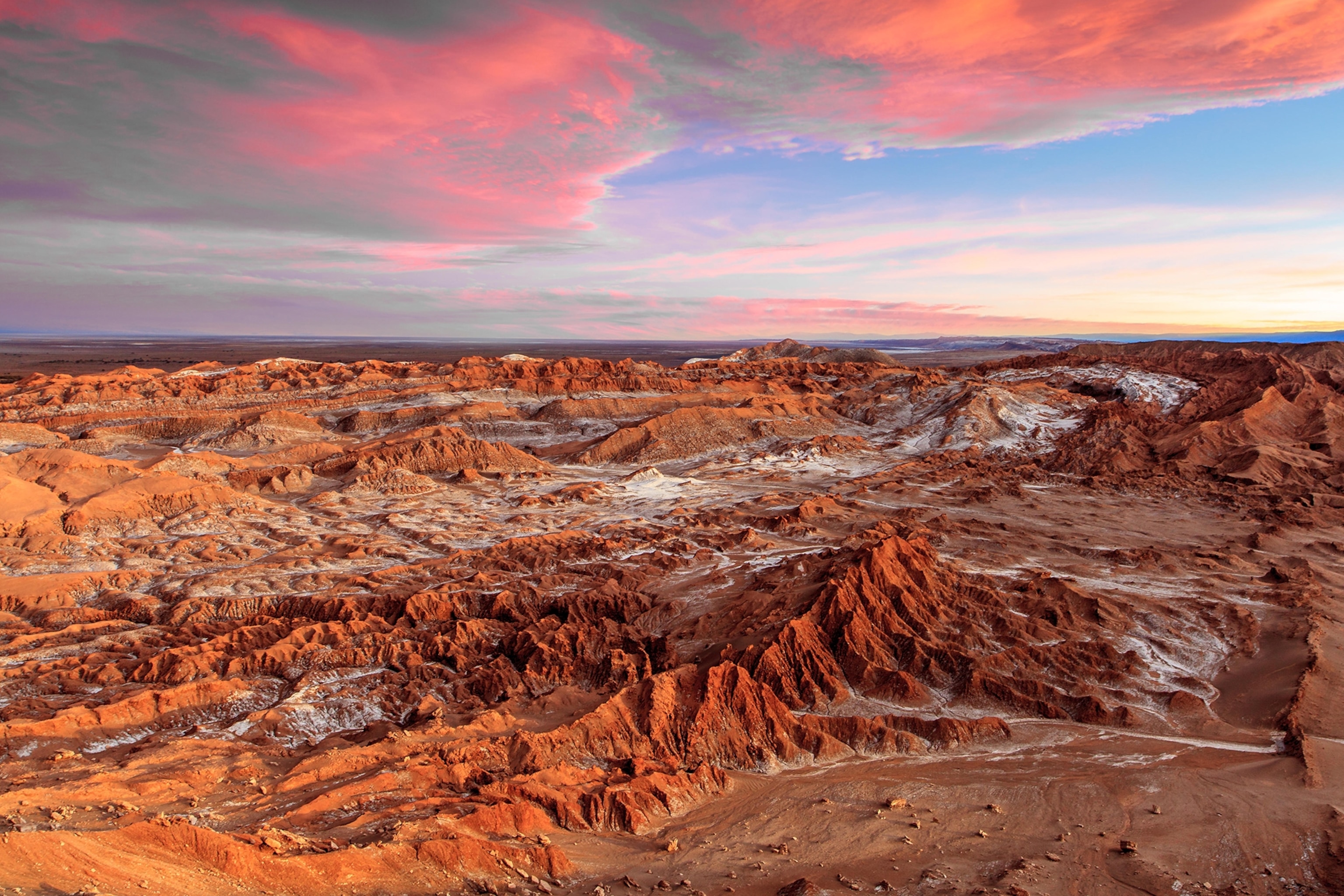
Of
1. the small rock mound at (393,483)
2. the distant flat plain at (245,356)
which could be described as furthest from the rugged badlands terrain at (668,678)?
the distant flat plain at (245,356)

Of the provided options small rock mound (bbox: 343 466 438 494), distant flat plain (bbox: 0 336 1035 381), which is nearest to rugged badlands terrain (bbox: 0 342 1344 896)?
small rock mound (bbox: 343 466 438 494)

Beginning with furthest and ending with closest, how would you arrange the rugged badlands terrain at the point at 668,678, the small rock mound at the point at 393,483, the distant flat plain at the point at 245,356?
the distant flat plain at the point at 245,356 < the small rock mound at the point at 393,483 < the rugged badlands terrain at the point at 668,678

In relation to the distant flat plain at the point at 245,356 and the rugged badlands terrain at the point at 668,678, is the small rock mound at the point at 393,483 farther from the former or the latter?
the distant flat plain at the point at 245,356

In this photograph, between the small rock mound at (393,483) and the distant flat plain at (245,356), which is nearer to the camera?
the small rock mound at (393,483)

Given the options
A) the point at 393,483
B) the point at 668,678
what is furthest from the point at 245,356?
the point at 668,678

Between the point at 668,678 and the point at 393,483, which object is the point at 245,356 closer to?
the point at 393,483

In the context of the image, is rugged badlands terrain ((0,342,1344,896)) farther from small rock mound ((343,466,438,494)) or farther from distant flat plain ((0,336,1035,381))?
distant flat plain ((0,336,1035,381))

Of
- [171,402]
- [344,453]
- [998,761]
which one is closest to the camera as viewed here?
[998,761]

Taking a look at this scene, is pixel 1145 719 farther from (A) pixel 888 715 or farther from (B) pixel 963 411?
(B) pixel 963 411

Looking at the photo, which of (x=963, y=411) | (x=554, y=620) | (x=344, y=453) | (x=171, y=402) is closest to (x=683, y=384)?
(x=963, y=411)
